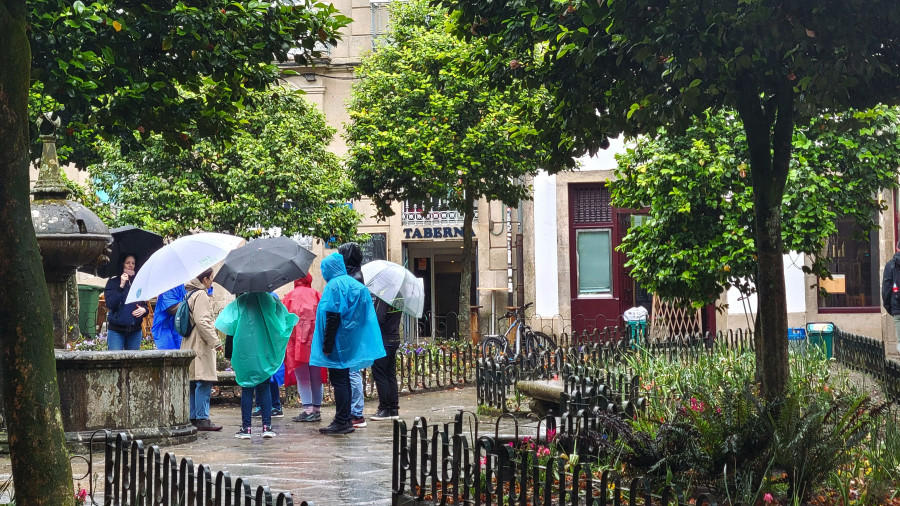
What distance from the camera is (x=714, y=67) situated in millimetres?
7754

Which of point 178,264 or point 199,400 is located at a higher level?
point 178,264

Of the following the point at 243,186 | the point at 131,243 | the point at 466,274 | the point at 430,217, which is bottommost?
the point at 466,274

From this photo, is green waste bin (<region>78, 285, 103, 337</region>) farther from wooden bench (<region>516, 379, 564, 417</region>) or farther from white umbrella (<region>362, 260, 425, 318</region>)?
wooden bench (<region>516, 379, 564, 417</region>)

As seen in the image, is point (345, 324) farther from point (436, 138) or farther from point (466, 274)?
point (466, 274)

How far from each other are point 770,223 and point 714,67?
1315 millimetres

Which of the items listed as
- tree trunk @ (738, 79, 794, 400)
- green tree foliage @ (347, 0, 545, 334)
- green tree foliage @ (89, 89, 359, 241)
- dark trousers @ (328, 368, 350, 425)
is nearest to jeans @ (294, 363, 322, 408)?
dark trousers @ (328, 368, 350, 425)

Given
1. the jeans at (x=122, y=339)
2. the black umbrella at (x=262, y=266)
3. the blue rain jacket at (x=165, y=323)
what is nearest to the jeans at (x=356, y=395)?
the black umbrella at (x=262, y=266)

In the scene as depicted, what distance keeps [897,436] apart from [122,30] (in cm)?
643

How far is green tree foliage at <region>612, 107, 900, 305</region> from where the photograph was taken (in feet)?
48.9

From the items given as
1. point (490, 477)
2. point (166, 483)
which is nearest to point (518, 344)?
point (166, 483)

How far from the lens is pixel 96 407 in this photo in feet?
31.7

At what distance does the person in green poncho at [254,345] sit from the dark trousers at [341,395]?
2.00 feet

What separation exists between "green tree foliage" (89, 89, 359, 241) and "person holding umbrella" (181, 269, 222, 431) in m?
11.3

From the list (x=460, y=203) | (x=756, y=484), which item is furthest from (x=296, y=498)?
(x=460, y=203)
